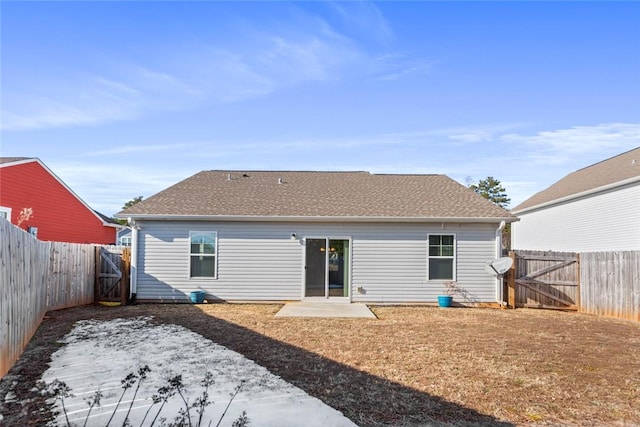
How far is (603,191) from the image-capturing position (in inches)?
635

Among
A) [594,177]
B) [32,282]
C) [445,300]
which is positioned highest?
[594,177]

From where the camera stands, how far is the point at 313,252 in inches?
523

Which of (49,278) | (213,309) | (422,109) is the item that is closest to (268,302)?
Answer: (213,309)

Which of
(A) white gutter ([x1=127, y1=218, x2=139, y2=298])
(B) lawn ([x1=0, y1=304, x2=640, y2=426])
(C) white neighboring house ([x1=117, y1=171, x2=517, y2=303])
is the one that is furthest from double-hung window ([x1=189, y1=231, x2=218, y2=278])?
(B) lawn ([x1=0, y1=304, x2=640, y2=426])

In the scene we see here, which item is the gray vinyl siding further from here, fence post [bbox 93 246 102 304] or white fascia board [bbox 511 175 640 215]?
white fascia board [bbox 511 175 640 215]

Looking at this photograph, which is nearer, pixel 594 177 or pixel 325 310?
pixel 325 310

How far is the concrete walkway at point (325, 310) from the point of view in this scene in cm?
1066

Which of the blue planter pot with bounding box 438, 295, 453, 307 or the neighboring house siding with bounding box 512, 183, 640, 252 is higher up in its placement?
the neighboring house siding with bounding box 512, 183, 640, 252

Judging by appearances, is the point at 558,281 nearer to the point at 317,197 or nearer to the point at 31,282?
the point at 317,197

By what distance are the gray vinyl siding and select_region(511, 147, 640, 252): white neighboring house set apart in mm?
5418

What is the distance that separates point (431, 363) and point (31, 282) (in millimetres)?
6625

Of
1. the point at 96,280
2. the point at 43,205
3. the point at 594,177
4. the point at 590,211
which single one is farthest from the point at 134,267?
the point at 594,177

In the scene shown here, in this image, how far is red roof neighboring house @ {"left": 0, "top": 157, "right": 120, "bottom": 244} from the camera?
59.6ft

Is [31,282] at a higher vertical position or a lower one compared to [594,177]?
lower
